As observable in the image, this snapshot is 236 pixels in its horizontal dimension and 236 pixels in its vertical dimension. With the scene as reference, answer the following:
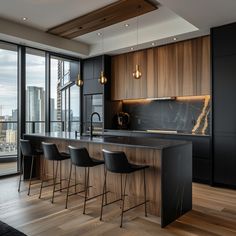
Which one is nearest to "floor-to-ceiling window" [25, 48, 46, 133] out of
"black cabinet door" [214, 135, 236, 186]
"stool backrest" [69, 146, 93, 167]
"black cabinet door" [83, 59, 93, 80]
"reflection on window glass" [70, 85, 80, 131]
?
"reflection on window glass" [70, 85, 80, 131]

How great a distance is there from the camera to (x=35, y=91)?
5957mm

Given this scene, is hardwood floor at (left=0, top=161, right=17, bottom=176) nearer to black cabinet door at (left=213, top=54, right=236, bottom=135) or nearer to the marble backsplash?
the marble backsplash

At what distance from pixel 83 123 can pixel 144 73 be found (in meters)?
2.37

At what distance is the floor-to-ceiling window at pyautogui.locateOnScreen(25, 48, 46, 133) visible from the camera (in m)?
5.81

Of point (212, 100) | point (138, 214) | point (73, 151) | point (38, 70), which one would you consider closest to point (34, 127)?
point (38, 70)

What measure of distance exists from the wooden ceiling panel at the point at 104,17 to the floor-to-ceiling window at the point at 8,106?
1.09 m

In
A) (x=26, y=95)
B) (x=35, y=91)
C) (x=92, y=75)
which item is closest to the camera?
(x=26, y=95)

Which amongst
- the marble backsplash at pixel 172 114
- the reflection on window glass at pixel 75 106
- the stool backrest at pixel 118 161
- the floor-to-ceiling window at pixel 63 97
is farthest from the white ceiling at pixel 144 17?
the stool backrest at pixel 118 161

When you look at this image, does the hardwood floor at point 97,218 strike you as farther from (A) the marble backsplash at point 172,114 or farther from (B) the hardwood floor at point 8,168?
(A) the marble backsplash at point 172,114

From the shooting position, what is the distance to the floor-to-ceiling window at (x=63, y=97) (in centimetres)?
644

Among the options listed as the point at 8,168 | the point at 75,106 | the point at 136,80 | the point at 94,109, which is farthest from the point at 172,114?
the point at 8,168

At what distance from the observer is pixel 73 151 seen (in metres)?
3.45

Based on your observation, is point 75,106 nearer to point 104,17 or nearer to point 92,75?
point 92,75

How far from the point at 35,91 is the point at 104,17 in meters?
2.53
